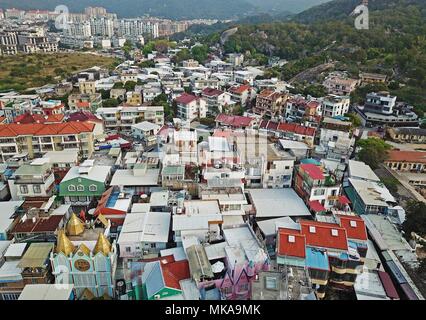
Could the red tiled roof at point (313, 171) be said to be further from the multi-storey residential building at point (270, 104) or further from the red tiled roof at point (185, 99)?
the red tiled roof at point (185, 99)

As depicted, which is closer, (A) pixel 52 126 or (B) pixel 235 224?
(B) pixel 235 224

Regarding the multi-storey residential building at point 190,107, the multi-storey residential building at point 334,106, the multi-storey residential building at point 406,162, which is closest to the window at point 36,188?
the multi-storey residential building at point 190,107

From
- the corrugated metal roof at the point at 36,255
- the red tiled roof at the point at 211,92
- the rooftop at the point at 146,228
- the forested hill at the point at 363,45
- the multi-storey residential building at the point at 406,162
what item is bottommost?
the multi-storey residential building at the point at 406,162

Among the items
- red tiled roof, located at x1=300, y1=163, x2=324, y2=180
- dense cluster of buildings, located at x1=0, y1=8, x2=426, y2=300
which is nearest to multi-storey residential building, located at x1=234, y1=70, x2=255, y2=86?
dense cluster of buildings, located at x1=0, y1=8, x2=426, y2=300

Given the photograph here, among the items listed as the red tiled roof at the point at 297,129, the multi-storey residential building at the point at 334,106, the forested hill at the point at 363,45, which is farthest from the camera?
the forested hill at the point at 363,45

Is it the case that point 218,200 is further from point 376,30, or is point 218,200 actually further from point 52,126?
point 376,30

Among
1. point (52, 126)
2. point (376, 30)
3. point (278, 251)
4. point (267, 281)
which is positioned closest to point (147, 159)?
point (52, 126)

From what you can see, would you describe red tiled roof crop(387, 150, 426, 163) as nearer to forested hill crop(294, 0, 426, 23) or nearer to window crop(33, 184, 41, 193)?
window crop(33, 184, 41, 193)
